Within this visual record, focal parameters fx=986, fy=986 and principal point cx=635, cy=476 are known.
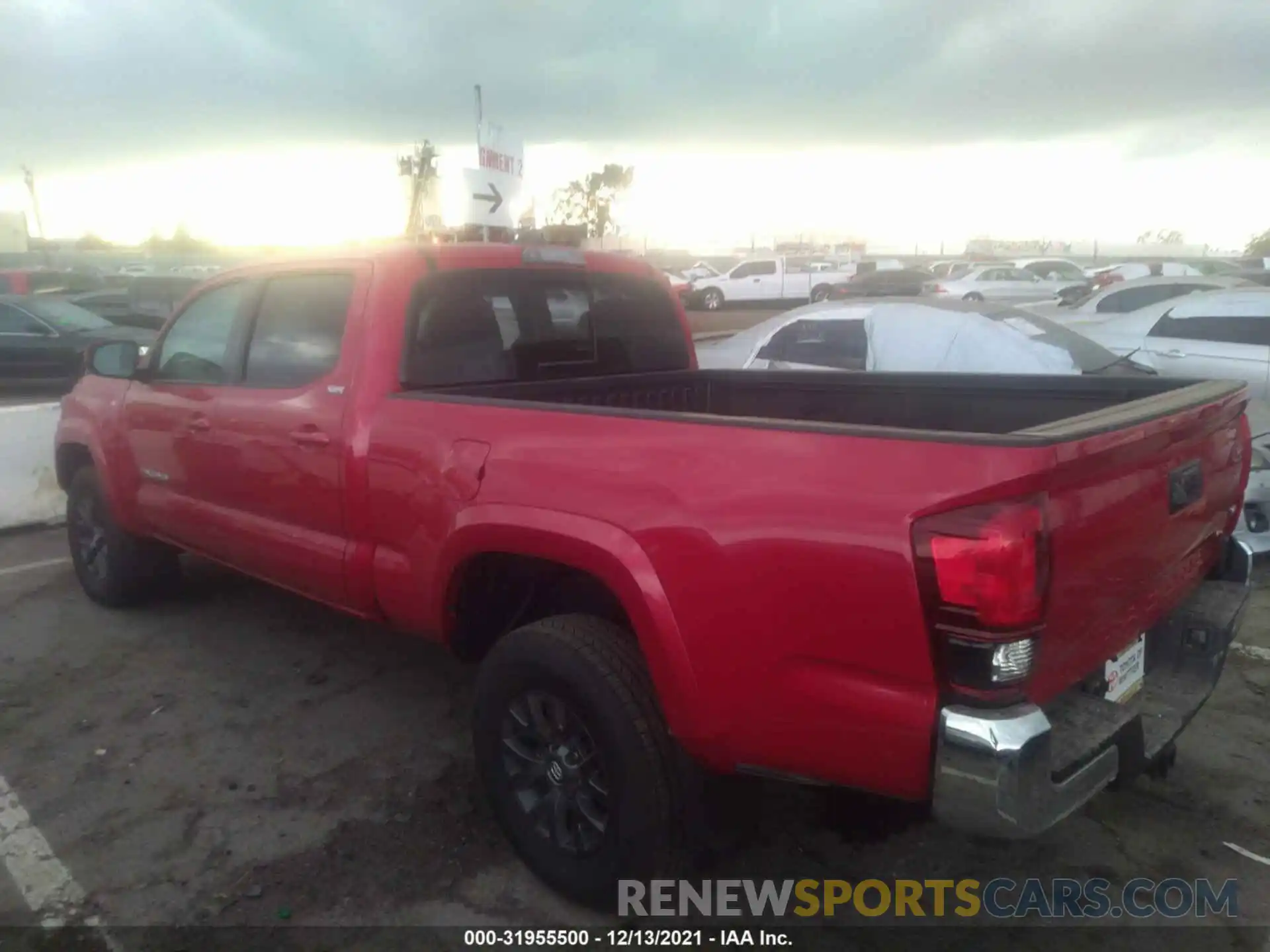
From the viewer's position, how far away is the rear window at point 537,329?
353 cm

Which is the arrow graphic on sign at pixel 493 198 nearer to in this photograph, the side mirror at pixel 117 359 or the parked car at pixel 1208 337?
the side mirror at pixel 117 359

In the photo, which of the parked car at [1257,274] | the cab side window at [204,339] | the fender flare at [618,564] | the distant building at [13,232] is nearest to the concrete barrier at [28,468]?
the cab side window at [204,339]

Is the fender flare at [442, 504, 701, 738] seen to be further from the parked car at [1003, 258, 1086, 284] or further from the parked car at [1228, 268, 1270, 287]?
the parked car at [1003, 258, 1086, 284]

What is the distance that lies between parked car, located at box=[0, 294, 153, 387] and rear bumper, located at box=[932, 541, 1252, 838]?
13.4 m

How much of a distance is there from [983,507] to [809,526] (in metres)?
0.38

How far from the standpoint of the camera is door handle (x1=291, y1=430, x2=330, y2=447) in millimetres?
3514

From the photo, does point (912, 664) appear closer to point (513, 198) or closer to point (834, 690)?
point (834, 690)

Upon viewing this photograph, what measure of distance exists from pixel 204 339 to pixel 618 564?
282cm

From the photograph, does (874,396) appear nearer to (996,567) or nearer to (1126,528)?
(1126,528)

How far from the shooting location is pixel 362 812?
339cm

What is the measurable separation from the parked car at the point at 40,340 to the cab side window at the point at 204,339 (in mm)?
9684

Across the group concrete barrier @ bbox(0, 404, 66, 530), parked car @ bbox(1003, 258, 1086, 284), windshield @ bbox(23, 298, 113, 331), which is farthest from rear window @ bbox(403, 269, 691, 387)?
parked car @ bbox(1003, 258, 1086, 284)

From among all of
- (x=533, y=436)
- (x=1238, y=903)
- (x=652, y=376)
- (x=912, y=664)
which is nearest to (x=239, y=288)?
(x=652, y=376)

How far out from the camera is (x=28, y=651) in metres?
4.88
